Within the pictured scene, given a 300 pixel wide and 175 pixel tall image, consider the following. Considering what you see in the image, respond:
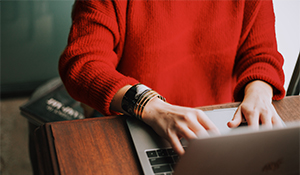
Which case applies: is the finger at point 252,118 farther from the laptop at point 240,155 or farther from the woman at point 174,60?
the laptop at point 240,155

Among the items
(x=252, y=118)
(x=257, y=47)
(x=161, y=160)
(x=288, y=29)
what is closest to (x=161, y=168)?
(x=161, y=160)

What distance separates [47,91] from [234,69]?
0.97 m

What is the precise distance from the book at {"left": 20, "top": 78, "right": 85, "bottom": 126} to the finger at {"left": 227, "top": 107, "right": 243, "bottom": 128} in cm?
94

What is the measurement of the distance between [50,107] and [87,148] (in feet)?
3.00

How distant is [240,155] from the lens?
299 millimetres

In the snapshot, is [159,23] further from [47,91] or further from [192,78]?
[47,91]

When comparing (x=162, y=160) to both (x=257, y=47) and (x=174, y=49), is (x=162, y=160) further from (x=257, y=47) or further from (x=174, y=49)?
(x=257, y=47)

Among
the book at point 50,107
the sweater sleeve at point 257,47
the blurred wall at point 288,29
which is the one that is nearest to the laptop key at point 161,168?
the sweater sleeve at point 257,47

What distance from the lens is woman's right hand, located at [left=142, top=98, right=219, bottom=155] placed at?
1.40ft

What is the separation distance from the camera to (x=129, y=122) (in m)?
0.48

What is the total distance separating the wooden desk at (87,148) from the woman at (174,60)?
0.06 meters

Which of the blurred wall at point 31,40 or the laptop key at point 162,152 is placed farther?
the blurred wall at point 31,40

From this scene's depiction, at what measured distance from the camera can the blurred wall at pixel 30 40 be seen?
57.6 inches

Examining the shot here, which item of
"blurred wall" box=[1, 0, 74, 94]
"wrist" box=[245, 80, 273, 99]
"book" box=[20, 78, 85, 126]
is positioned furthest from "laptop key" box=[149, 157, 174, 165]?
"blurred wall" box=[1, 0, 74, 94]
